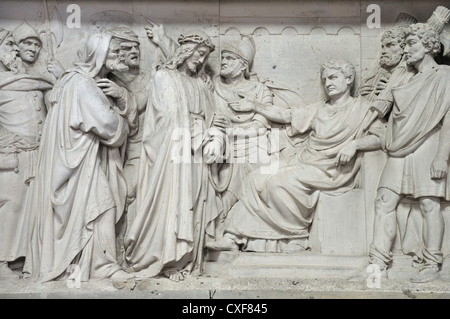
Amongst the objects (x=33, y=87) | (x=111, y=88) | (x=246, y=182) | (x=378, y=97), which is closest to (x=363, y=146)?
(x=378, y=97)

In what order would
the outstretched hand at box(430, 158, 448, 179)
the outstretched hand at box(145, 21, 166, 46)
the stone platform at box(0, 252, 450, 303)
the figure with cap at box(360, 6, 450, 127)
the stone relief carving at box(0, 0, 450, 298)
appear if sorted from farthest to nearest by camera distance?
the outstretched hand at box(145, 21, 166, 46) < the figure with cap at box(360, 6, 450, 127) < the stone relief carving at box(0, 0, 450, 298) < the outstretched hand at box(430, 158, 448, 179) < the stone platform at box(0, 252, 450, 303)

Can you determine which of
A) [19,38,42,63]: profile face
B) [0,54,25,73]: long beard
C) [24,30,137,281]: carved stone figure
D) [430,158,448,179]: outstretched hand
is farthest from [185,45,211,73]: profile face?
[430,158,448,179]: outstretched hand

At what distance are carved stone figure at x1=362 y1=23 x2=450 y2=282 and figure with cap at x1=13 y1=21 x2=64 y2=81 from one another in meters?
3.02

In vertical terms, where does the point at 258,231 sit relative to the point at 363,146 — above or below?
below

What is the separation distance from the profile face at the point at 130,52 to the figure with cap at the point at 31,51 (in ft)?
1.97

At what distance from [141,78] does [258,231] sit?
1784 millimetres

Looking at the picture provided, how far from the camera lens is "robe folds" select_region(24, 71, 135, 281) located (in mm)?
6676

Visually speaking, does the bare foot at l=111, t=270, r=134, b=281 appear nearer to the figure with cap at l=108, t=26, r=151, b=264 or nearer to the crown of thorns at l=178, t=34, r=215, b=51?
the figure with cap at l=108, t=26, r=151, b=264

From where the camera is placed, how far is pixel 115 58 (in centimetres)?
703

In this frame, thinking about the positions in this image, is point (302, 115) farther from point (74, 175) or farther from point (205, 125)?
point (74, 175)

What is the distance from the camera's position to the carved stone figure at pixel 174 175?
22.0ft

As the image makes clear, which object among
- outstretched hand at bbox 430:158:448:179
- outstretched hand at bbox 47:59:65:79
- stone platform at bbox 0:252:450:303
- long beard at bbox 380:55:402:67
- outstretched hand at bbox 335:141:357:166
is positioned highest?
long beard at bbox 380:55:402:67

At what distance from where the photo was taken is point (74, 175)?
22.2 ft

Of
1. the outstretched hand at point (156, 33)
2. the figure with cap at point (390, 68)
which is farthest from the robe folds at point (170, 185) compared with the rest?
the figure with cap at point (390, 68)
